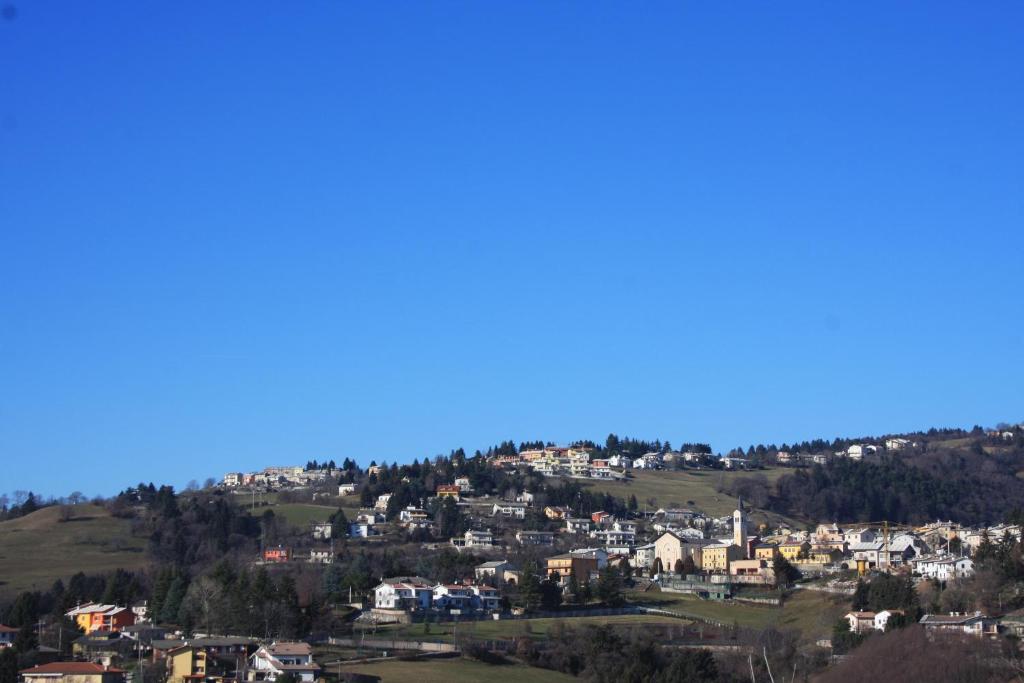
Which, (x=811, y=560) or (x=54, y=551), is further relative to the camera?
(x=54, y=551)

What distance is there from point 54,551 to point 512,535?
3449 cm

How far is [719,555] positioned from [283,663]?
49.5 m

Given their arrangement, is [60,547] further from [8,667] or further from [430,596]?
[8,667]

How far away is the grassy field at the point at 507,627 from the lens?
2835 inches

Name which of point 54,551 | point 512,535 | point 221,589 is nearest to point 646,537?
point 512,535

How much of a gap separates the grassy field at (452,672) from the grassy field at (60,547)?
3620cm

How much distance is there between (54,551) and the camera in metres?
107

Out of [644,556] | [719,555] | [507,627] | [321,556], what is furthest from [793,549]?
[507,627]

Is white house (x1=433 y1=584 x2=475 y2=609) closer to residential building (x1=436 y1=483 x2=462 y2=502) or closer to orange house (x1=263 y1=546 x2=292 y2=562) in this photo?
orange house (x1=263 y1=546 x2=292 y2=562)

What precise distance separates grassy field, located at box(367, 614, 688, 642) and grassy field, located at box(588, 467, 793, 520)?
212 feet

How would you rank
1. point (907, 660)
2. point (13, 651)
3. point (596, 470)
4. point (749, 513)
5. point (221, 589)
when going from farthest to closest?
point (596, 470) → point (749, 513) → point (221, 589) → point (13, 651) → point (907, 660)

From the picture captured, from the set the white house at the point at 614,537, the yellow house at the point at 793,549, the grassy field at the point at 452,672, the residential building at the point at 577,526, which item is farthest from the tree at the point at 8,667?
the residential building at the point at 577,526

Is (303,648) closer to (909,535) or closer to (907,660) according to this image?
(907,660)

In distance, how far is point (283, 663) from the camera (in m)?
60.0
